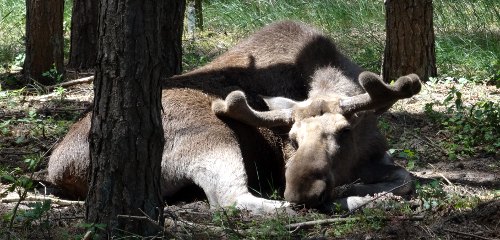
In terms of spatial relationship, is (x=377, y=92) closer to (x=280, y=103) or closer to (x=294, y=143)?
(x=294, y=143)

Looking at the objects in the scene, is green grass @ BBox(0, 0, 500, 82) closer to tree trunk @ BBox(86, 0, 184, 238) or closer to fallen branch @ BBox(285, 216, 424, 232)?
fallen branch @ BBox(285, 216, 424, 232)

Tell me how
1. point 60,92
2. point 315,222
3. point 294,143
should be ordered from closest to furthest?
point 315,222, point 294,143, point 60,92

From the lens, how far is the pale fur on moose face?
21.8 ft

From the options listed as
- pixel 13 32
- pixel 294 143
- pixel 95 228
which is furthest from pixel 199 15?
pixel 95 228

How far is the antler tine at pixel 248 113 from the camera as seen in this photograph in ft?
24.6

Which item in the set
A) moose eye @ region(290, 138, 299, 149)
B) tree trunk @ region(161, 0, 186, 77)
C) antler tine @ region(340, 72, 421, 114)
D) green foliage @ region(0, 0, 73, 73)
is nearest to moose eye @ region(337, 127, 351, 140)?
antler tine @ region(340, 72, 421, 114)

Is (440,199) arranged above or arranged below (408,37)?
below

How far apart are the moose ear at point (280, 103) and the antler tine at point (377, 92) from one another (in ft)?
1.68

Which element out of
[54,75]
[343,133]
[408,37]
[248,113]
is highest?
[408,37]

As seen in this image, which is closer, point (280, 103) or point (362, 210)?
point (362, 210)

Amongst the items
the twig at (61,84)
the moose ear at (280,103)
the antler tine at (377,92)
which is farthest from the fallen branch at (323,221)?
the twig at (61,84)

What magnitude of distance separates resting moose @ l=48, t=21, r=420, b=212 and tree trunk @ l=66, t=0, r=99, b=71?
11.5ft

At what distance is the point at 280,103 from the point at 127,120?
9.23 ft

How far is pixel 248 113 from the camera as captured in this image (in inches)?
299
